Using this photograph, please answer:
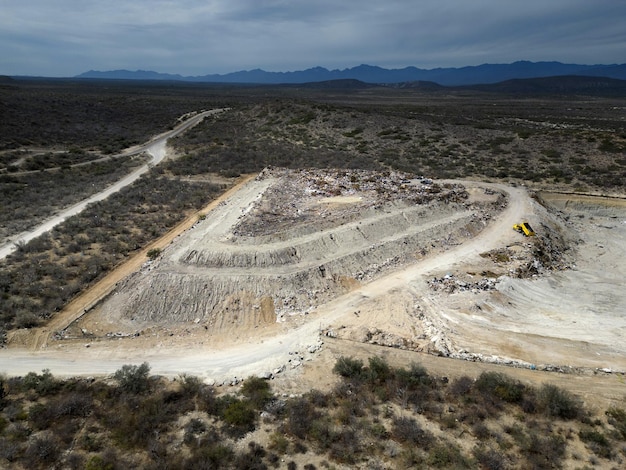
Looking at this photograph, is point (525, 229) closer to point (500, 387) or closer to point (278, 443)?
point (500, 387)

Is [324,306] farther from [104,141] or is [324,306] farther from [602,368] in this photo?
[104,141]

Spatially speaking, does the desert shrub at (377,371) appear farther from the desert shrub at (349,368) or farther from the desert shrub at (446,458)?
the desert shrub at (446,458)

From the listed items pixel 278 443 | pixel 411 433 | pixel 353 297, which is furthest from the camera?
pixel 353 297

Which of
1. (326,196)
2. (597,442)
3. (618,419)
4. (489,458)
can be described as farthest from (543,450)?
(326,196)

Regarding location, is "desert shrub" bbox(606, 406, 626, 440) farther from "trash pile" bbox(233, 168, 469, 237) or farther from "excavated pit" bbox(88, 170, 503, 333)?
"trash pile" bbox(233, 168, 469, 237)

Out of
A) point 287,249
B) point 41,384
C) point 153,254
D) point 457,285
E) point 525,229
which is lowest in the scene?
point 41,384

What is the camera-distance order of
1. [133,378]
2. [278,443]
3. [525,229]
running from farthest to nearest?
[525,229] < [133,378] < [278,443]

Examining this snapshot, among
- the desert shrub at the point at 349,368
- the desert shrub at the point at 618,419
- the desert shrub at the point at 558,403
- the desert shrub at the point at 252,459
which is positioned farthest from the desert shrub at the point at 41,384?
the desert shrub at the point at 618,419

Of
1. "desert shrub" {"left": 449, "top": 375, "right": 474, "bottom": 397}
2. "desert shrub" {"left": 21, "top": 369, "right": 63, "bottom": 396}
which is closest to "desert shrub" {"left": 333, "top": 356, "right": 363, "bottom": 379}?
"desert shrub" {"left": 449, "top": 375, "right": 474, "bottom": 397}

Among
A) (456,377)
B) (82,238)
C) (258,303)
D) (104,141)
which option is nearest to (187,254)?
(258,303)
